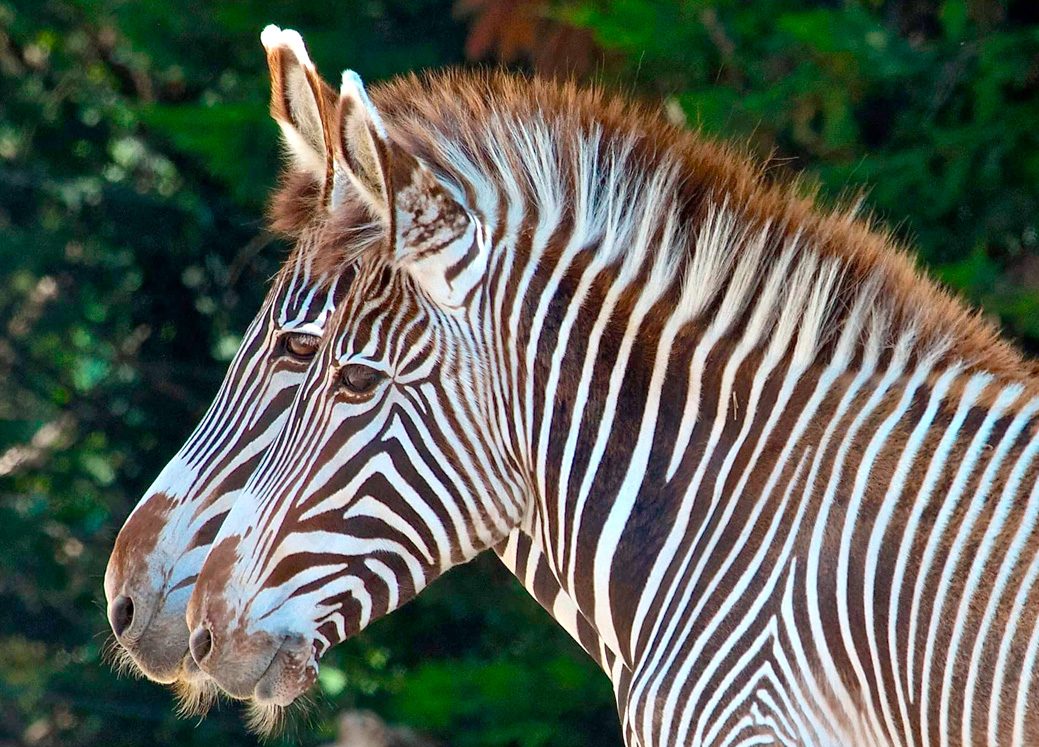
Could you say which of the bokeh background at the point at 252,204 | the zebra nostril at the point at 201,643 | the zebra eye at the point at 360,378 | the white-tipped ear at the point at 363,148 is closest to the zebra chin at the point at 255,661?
the zebra nostril at the point at 201,643

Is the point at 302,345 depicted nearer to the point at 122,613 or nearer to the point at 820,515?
the point at 122,613

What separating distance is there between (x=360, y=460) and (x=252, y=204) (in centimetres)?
561

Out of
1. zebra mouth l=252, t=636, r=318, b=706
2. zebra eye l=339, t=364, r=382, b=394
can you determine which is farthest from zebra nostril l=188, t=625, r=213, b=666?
zebra eye l=339, t=364, r=382, b=394

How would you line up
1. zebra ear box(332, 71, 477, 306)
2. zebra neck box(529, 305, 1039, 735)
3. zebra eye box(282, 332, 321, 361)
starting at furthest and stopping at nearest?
zebra eye box(282, 332, 321, 361) < zebra ear box(332, 71, 477, 306) < zebra neck box(529, 305, 1039, 735)

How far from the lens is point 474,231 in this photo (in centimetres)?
212

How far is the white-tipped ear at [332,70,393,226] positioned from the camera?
6.34 ft

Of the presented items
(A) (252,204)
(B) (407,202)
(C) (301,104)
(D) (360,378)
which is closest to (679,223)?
(B) (407,202)

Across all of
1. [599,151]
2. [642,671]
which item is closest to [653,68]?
[599,151]

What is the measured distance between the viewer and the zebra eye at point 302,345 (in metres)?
2.21

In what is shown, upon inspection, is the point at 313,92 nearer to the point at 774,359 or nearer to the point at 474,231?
the point at 474,231

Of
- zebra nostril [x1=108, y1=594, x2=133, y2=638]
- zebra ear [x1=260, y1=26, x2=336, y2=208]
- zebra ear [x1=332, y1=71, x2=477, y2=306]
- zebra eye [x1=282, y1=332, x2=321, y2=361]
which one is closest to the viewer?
zebra ear [x1=332, y1=71, x2=477, y2=306]

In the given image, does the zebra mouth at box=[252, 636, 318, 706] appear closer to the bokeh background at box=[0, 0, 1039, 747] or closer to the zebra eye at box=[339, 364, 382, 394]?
the zebra eye at box=[339, 364, 382, 394]

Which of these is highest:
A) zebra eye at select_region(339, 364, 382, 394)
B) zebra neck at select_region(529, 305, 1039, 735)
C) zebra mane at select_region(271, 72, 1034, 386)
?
zebra mane at select_region(271, 72, 1034, 386)

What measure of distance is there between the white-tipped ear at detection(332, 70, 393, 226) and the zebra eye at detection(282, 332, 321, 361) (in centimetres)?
28
